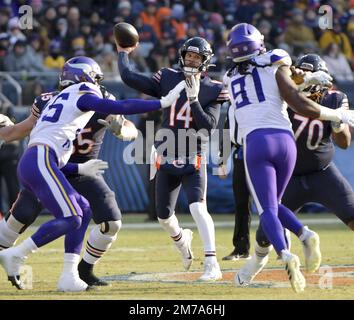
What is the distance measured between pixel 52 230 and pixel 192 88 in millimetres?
1757

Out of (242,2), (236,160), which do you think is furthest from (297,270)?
(242,2)

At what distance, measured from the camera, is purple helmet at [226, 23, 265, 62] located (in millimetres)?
7199

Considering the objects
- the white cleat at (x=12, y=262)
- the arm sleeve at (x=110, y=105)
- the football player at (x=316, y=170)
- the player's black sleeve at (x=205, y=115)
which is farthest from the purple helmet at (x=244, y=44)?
the white cleat at (x=12, y=262)

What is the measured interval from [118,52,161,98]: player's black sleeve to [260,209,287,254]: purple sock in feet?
6.81

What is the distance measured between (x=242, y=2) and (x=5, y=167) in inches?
271

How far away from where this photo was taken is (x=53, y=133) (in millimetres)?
7117

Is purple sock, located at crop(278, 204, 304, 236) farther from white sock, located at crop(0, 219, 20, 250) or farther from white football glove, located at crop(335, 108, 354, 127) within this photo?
white sock, located at crop(0, 219, 20, 250)

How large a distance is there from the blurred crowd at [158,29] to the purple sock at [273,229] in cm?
919

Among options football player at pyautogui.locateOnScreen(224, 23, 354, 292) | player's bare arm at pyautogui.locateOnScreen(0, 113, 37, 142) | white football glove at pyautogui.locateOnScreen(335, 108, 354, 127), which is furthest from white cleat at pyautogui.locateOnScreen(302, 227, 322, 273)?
player's bare arm at pyautogui.locateOnScreen(0, 113, 37, 142)

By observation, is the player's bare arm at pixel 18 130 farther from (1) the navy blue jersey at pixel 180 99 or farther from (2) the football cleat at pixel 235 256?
(2) the football cleat at pixel 235 256

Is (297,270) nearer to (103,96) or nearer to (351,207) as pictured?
(351,207)

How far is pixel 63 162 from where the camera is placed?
282 inches

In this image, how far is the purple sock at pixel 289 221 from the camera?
23.0 feet

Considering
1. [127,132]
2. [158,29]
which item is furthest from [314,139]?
[158,29]
